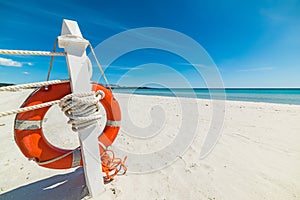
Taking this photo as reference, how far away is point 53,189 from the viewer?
1261 mm

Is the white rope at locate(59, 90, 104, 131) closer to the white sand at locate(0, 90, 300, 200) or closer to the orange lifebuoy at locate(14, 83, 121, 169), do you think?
the orange lifebuoy at locate(14, 83, 121, 169)

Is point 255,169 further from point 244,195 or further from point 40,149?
point 40,149

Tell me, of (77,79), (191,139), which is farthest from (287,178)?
(77,79)

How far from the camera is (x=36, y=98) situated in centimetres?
101

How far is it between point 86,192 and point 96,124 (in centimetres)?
59

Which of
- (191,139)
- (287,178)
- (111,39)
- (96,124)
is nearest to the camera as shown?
(96,124)

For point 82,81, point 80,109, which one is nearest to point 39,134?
point 80,109

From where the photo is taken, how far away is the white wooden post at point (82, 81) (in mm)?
970

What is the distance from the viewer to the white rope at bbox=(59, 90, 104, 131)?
0.97 metres

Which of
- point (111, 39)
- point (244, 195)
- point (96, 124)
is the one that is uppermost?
point (111, 39)

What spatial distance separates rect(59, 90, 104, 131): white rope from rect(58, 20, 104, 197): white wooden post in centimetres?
5

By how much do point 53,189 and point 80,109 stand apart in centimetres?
86

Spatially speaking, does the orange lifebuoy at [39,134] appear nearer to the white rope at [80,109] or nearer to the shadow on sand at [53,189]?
the white rope at [80,109]

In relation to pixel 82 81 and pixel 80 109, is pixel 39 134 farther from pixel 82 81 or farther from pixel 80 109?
pixel 82 81
